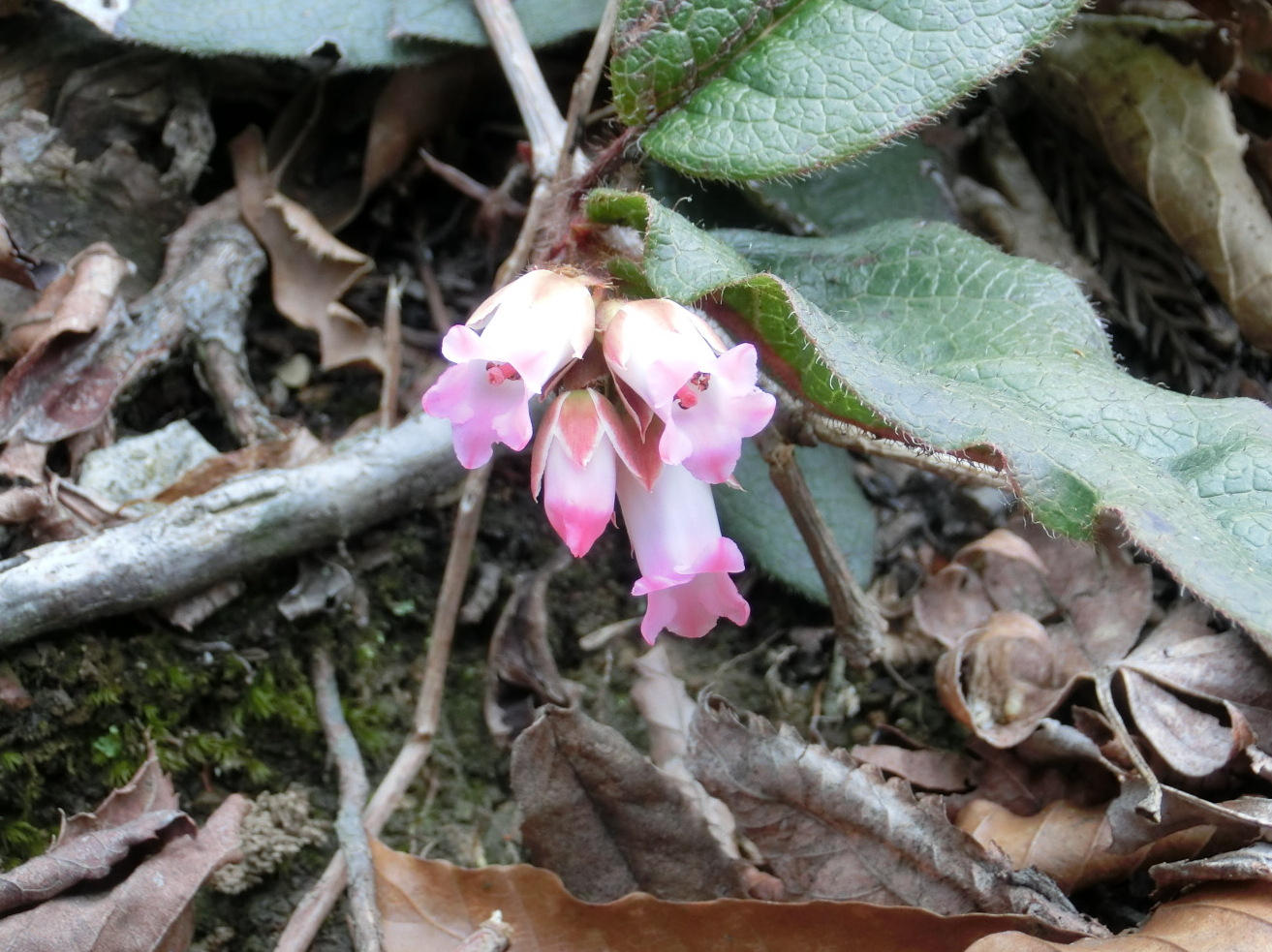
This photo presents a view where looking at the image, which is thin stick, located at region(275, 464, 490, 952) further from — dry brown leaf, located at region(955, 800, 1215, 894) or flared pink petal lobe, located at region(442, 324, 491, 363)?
dry brown leaf, located at region(955, 800, 1215, 894)

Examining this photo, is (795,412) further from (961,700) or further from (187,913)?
(187,913)

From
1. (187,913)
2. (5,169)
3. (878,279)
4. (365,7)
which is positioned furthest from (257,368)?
(878,279)

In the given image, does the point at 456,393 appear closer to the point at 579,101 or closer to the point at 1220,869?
the point at 579,101

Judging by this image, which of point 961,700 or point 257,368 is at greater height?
point 257,368

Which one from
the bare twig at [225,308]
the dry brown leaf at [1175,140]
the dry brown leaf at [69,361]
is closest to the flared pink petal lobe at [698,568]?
the bare twig at [225,308]

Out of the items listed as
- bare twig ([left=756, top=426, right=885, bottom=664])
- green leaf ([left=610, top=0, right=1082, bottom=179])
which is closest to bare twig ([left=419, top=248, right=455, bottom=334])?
green leaf ([left=610, top=0, right=1082, bottom=179])
